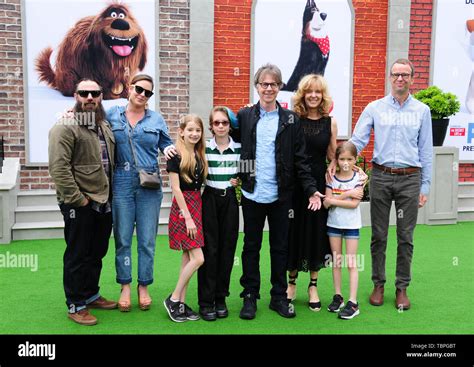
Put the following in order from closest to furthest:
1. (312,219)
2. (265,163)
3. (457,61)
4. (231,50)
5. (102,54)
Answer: (265,163) → (312,219) → (102,54) → (231,50) → (457,61)

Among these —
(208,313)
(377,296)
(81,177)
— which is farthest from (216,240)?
(377,296)

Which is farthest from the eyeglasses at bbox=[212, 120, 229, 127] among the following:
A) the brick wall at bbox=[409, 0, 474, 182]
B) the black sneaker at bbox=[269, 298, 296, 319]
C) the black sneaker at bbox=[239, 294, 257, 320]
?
the brick wall at bbox=[409, 0, 474, 182]

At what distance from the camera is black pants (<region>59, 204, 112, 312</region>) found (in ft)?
13.7

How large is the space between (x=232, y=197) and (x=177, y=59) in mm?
5008

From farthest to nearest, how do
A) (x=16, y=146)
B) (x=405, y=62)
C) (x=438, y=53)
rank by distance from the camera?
(x=438, y=53), (x=16, y=146), (x=405, y=62)

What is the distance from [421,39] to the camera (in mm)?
9922

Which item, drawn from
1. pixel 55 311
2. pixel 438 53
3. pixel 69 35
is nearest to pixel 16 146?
pixel 69 35

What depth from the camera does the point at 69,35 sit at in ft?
26.8

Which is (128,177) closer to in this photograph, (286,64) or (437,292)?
(437,292)

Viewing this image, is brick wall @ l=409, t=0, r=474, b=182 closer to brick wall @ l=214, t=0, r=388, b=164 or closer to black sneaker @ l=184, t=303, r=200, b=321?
brick wall @ l=214, t=0, r=388, b=164

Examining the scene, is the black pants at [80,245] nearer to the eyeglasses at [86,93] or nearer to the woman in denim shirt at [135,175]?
the woman in denim shirt at [135,175]

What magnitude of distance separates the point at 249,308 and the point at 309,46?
6.25 m

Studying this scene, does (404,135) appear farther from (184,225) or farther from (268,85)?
(184,225)

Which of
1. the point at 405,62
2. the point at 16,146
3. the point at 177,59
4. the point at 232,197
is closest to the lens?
the point at 232,197
